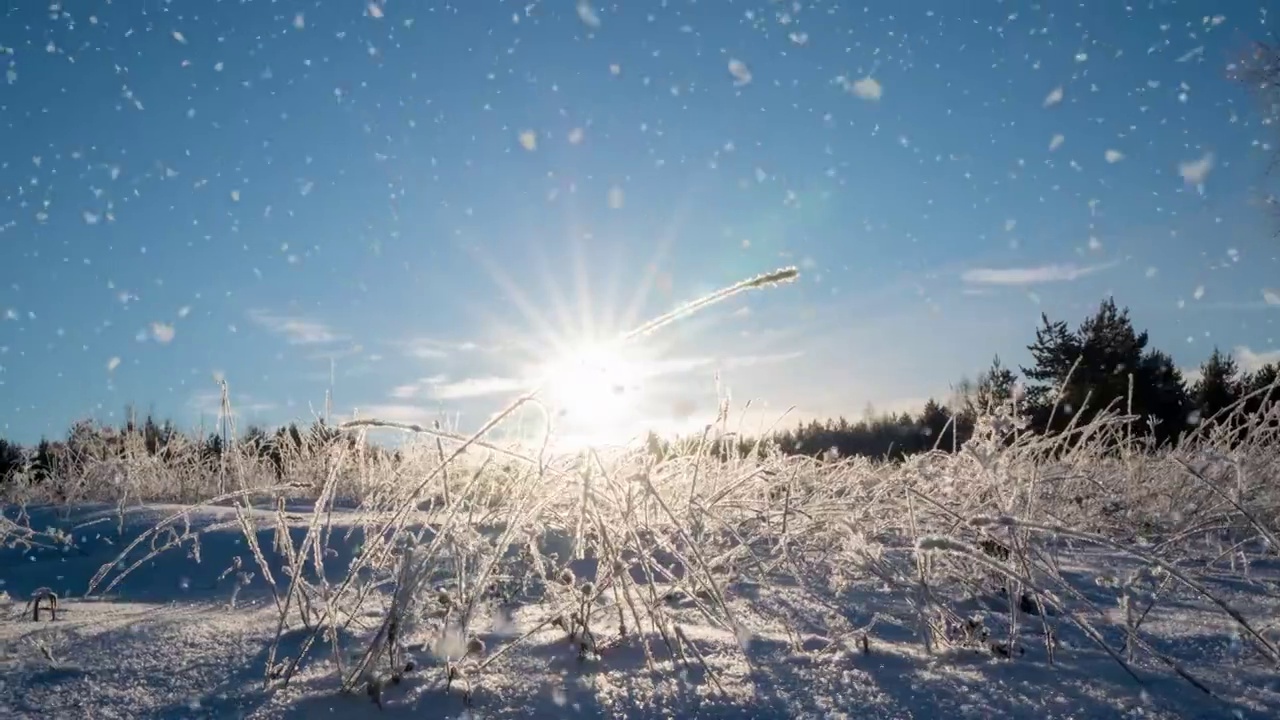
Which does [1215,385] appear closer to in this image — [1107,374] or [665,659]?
[1107,374]

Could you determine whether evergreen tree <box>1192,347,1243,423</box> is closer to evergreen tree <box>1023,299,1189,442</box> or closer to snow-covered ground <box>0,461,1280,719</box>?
evergreen tree <box>1023,299,1189,442</box>

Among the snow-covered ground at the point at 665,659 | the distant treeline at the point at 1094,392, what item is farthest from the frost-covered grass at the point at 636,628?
the distant treeline at the point at 1094,392

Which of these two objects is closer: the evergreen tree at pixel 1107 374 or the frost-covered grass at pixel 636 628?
the frost-covered grass at pixel 636 628

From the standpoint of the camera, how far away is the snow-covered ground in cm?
156

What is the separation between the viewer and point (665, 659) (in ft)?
5.99

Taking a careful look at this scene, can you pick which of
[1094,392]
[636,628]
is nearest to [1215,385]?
[1094,392]

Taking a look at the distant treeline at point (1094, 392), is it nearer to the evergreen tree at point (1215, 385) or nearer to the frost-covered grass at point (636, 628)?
the evergreen tree at point (1215, 385)

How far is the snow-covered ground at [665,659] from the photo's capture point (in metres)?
1.56

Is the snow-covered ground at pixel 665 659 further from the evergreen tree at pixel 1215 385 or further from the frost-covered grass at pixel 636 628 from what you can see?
the evergreen tree at pixel 1215 385

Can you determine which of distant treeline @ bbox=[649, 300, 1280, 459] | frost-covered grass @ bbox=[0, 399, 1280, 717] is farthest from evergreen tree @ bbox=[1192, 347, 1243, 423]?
frost-covered grass @ bbox=[0, 399, 1280, 717]

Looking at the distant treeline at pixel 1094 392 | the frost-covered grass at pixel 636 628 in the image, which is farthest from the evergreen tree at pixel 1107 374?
the frost-covered grass at pixel 636 628

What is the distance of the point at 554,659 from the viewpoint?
71.9 inches

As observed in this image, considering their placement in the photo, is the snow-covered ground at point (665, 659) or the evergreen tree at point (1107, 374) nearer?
the snow-covered ground at point (665, 659)

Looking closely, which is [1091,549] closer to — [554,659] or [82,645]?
[554,659]
